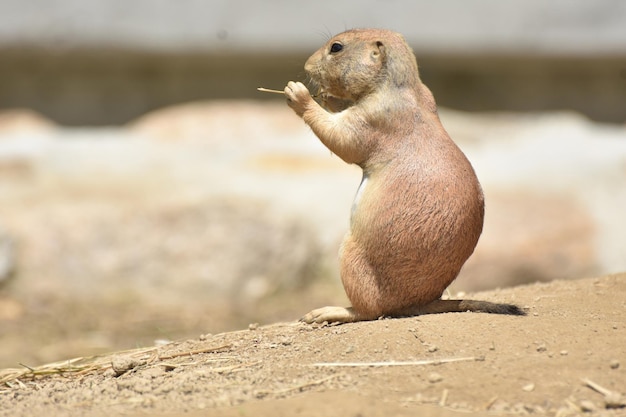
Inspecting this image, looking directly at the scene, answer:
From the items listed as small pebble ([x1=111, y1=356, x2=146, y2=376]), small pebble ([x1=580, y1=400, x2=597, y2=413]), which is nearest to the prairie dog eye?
small pebble ([x1=111, y1=356, x2=146, y2=376])

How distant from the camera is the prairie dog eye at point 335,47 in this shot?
369cm

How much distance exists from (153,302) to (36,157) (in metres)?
1.56

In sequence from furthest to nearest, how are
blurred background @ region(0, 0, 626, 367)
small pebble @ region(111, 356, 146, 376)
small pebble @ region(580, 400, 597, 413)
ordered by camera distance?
blurred background @ region(0, 0, 626, 367), small pebble @ region(111, 356, 146, 376), small pebble @ region(580, 400, 597, 413)

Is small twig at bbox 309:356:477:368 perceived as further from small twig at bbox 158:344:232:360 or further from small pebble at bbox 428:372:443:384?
small twig at bbox 158:344:232:360

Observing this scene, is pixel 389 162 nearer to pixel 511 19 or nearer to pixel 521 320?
pixel 521 320

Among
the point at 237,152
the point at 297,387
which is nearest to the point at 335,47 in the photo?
the point at 297,387

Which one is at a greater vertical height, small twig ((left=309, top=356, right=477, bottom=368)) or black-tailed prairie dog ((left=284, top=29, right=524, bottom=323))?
black-tailed prairie dog ((left=284, top=29, right=524, bottom=323))

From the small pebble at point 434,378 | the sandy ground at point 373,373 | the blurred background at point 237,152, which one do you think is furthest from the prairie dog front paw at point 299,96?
the blurred background at point 237,152

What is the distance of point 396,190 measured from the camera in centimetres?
339

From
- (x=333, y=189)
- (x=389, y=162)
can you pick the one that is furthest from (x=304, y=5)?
(x=389, y=162)

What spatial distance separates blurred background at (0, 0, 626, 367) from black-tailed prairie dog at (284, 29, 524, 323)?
2.83 m

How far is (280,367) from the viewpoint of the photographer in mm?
3023

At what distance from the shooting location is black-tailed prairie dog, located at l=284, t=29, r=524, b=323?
3375 mm

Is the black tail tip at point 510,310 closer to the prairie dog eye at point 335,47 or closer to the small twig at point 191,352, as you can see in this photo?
the small twig at point 191,352
